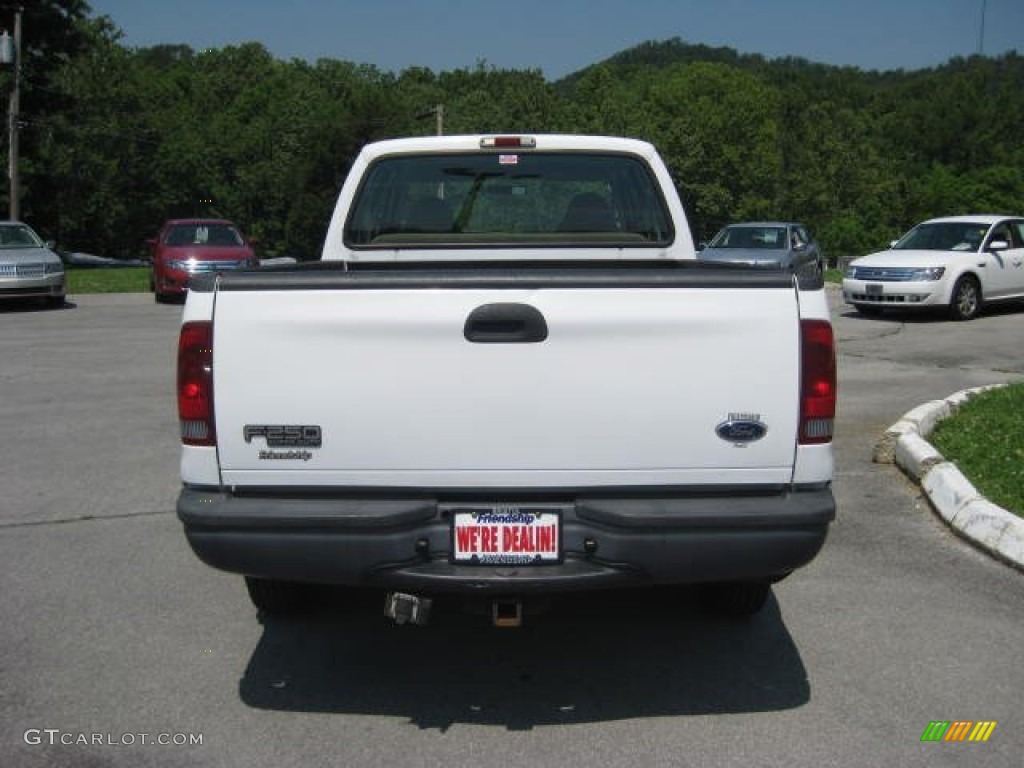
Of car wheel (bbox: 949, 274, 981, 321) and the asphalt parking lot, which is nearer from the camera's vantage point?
the asphalt parking lot

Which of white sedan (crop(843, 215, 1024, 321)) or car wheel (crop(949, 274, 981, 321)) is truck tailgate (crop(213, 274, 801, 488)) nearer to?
white sedan (crop(843, 215, 1024, 321))

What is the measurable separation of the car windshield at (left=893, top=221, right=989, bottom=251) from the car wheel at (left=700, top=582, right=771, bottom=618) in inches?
600

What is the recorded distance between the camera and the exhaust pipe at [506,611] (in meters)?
3.68

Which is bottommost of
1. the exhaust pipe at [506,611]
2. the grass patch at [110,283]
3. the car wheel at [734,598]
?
the grass patch at [110,283]

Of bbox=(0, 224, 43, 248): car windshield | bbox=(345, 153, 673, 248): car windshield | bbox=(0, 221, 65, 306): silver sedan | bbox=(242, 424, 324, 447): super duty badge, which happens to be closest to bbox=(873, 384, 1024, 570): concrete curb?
bbox=(345, 153, 673, 248): car windshield

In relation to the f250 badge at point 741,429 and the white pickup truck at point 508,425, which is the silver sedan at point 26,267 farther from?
the f250 badge at point 741,429

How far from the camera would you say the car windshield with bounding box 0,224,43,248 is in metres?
21.3

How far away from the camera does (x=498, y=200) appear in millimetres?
6027

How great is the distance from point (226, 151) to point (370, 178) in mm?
78654

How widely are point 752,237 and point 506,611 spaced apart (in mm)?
21617

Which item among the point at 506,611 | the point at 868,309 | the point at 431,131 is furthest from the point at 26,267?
the point at 431,131

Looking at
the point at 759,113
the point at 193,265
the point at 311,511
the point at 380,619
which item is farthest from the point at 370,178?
the point at 759,113

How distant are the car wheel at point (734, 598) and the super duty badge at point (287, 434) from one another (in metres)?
1.97

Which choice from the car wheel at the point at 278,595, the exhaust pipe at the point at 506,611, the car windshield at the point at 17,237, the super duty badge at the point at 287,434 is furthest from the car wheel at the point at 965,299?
the car windshield at the point at 17,237
